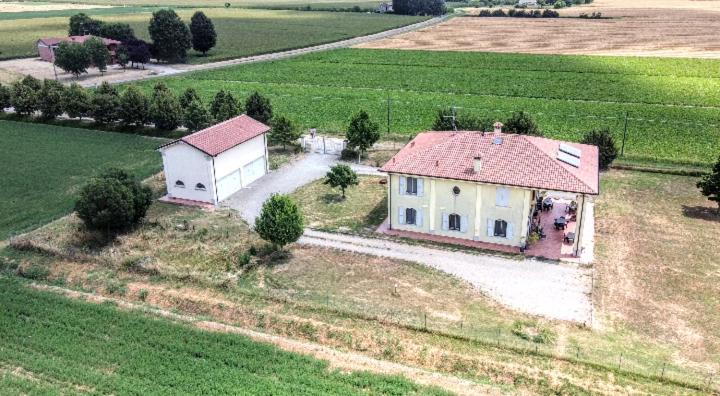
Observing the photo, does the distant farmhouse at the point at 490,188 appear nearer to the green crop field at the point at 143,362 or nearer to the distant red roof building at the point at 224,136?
the distant red roof building at the point at 224,136

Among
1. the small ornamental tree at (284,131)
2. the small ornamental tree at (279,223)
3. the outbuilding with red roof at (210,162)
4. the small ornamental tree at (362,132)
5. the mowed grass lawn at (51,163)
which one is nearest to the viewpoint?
the small ornamental tree at (279,223)

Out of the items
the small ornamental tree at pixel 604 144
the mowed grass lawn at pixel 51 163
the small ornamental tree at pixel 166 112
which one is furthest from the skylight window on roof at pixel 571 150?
the small ornamental tree at pixel 166 112

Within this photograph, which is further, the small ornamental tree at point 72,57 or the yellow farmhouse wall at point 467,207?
the small ornamental tree at point 72,57

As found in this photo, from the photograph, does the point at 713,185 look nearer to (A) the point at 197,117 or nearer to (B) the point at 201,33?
(A) the point at 197,117

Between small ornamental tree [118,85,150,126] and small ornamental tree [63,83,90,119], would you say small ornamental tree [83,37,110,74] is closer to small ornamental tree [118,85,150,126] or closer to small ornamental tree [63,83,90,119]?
small ornamental tree [63,83,90,119]

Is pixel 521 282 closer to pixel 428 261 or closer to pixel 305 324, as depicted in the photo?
pixel 428 261

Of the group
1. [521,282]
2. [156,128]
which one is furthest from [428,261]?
[156,128]

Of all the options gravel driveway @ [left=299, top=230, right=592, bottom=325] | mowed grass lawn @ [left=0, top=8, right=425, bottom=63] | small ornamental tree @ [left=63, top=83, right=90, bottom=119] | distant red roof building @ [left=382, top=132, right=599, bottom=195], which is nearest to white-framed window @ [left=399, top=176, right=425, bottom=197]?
distant red roof building @ [left=382, top=132, right=599, bottom=195]

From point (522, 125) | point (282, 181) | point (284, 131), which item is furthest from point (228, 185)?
point (522, 125)
